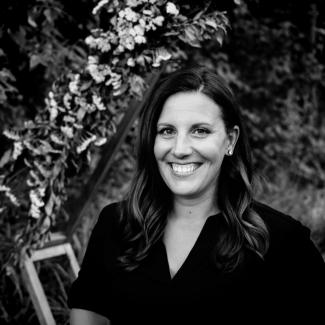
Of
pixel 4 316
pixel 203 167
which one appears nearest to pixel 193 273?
pixel 203 167

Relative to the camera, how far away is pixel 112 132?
2.47m

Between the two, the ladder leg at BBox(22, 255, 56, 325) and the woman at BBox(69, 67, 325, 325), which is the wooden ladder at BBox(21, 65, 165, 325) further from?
the woman at BBox(69, 67, 325, 325)

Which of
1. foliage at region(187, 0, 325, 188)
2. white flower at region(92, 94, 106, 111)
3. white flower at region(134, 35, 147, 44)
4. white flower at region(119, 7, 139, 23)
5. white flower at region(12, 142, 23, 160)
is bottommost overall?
Answer: white flower at region(12, 142, 23, 160)

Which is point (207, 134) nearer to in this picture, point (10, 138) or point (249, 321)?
point (249, 321)

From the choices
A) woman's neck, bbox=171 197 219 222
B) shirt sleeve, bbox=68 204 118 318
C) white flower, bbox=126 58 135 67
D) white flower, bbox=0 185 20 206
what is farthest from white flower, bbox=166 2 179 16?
white flower, bbox=0 185 20 206

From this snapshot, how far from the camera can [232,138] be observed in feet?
6.53

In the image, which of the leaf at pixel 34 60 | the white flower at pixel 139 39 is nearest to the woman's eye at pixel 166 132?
the white flower at pixel 139 39

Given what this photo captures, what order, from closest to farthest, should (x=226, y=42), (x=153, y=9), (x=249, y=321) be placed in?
(x=249, y=321) → (x=153, y=9) → (x=226, y=42)

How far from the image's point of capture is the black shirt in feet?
5.85

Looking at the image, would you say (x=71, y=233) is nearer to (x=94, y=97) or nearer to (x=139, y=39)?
(x=94, y=97)

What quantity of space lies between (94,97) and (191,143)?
28.6 inches

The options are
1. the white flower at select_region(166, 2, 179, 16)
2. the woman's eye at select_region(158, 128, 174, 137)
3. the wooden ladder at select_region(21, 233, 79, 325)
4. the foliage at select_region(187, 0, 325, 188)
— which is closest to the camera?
the woman's eye at select_region(158, 128, 174, 137)

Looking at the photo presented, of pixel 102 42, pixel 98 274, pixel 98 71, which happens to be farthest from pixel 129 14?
pixel 98 274

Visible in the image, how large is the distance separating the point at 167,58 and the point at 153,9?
0.23 meters
